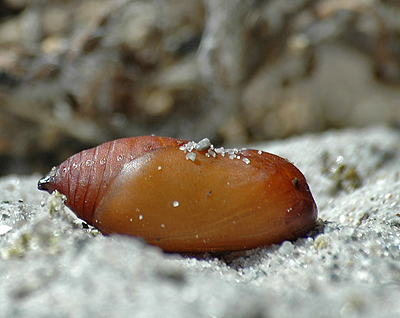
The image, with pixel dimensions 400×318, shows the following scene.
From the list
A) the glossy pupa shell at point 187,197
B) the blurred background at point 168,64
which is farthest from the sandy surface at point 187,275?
the blurred background at point 168,64

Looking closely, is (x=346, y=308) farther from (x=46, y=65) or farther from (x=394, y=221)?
(x=46, y=65)

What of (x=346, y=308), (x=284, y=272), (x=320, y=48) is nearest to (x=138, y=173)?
(x=284, y=272)

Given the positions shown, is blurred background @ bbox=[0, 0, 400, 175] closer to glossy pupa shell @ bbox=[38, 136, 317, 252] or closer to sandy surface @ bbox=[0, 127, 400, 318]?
sandy surface @ bbox=[0, 127, 400, 318]

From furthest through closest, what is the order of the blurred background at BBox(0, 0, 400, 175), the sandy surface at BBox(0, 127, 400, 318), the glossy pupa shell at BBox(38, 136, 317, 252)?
the blurred background at BBox(0, 0, 400, 175)
the glossy pupa shell at BBox(38, 136, 317, 252)
the sandy surface at BBox(0, 127, 400, 318)

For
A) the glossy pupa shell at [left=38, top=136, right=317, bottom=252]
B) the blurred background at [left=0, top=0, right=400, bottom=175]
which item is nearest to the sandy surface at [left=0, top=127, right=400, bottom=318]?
the glossy pupa shell at [left=38, top=136, right=317, bottom=252]

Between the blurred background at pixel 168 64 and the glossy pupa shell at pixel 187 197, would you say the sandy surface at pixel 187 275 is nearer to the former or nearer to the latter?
the glossy pupa shell at pixel 187 197

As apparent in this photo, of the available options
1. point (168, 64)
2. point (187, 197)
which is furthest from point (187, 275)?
point (168, 64)
